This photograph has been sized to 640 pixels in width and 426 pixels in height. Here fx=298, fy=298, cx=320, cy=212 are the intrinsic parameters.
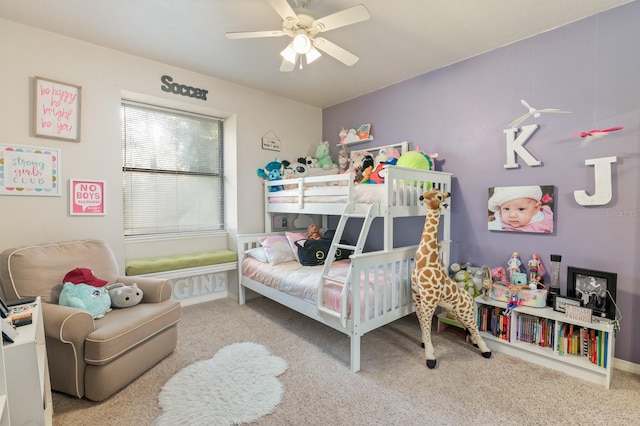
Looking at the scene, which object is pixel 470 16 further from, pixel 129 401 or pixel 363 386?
pixel 129 401

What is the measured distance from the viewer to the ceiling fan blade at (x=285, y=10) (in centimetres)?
174

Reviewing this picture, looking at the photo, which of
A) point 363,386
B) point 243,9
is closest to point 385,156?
point 243,9

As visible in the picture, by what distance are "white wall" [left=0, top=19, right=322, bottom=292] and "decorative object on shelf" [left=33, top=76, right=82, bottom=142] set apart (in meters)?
0.05

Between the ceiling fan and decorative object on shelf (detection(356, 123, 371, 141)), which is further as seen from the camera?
decorative object on shelf (detection(356, 123, 371, 141))

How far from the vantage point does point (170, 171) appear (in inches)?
137

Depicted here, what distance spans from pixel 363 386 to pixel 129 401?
147 centimetres

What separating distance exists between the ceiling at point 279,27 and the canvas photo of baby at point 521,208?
130 centimetres

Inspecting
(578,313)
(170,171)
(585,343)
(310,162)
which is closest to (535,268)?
(578,313)

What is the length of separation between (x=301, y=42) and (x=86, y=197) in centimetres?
238

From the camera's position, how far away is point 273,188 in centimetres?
381

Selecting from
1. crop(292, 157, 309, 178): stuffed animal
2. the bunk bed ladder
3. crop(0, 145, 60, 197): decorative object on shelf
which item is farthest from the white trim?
crop(0, 145, 60, 197): decorative object on shelf

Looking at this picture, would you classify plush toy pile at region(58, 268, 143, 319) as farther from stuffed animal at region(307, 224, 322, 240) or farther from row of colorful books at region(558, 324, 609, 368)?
row of colorful books at region(558, 324, 609, 368)

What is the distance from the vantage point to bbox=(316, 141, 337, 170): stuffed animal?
4102 mm

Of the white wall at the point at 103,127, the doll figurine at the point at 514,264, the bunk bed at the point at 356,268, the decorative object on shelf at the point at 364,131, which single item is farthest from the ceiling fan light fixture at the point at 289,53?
the doll figurine at the point at 514,264
